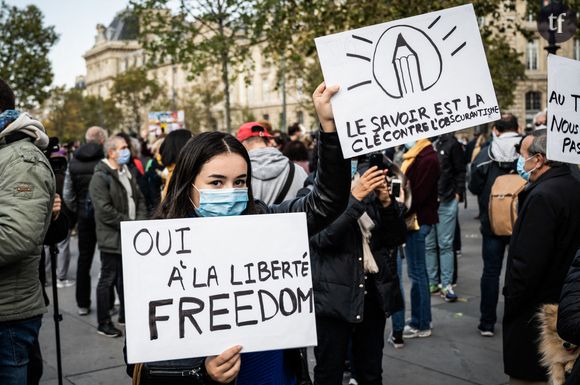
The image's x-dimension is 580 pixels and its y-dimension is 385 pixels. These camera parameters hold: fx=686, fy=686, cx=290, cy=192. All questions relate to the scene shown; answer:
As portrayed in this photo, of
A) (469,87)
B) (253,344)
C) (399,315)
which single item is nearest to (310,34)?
(399,315)

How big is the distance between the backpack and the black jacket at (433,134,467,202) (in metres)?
1.90

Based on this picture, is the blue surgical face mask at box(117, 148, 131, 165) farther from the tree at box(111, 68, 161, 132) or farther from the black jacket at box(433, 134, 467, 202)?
the tree at box(111, 68, 161, 132)

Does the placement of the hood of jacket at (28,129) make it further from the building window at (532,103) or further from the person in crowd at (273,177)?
the building window at (532,103)

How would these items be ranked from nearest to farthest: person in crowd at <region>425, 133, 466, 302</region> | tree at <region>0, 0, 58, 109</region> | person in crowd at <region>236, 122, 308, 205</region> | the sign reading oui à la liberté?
the sign reading oui à la liberté, person in crowd at <region>236, 122, 308, 205</region>, person in crowd at <region>425, 133, 466, 302</region>, tree at <region>0, 0, 58, 109</region>

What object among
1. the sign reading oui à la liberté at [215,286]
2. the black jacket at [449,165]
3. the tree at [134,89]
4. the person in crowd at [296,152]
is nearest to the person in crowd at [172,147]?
the person in crowd at [296,152]

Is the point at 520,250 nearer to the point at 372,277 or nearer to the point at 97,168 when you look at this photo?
the point at 372,277

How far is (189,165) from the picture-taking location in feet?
8.36

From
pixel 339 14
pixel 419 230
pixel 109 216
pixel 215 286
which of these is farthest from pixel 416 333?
pixel 339 14

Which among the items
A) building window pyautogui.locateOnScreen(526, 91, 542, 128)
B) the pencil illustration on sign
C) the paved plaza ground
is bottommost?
the paved plaza ground

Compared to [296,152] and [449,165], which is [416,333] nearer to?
[296,152]

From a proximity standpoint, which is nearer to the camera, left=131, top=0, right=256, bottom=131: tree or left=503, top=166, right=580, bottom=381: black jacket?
left=503, top=166, right=580, bottom=381: black jacket

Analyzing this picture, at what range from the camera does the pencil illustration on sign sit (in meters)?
2.87

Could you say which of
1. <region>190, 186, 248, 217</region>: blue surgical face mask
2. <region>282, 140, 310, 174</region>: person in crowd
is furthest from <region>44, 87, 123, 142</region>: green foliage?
<region>190, 186, 248, 217</region>: blue surgical face mask

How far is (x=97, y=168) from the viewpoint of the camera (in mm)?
7184
